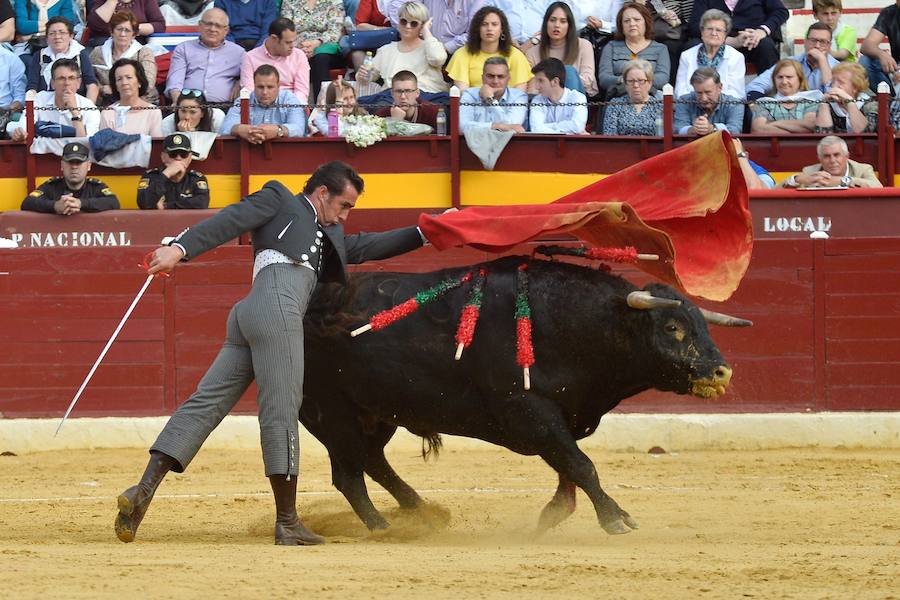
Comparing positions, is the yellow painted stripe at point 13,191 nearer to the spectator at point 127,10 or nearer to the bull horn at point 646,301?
the spectator at point 127,10

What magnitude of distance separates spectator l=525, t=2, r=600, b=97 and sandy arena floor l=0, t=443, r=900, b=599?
2.72 metres

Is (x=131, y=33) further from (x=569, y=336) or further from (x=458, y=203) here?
(x=569, y=336)

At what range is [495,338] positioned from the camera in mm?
5996

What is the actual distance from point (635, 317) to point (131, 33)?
19.8ft

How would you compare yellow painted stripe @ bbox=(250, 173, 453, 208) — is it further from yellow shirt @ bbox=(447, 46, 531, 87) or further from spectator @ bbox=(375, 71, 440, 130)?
yellow shirt @ bbox=(447, 46, 531, 87)

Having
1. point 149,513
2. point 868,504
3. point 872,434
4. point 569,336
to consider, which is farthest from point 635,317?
point 872,434

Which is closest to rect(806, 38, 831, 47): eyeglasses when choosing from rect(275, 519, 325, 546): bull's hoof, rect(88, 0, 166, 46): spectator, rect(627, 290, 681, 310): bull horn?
rect(88, 0, 166, 46): spectator

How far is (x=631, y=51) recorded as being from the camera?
1048 cm

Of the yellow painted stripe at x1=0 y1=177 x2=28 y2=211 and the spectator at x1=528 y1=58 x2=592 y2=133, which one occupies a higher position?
the spectator at x1=528 y1=58 x2=592 y2=133

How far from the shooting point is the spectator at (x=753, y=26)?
35.5 ft

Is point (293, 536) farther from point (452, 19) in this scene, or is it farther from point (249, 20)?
point (249, 20)

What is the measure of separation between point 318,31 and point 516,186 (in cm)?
220

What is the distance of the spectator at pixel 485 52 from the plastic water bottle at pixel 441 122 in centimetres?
36

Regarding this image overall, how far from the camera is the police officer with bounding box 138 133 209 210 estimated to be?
9812mm
